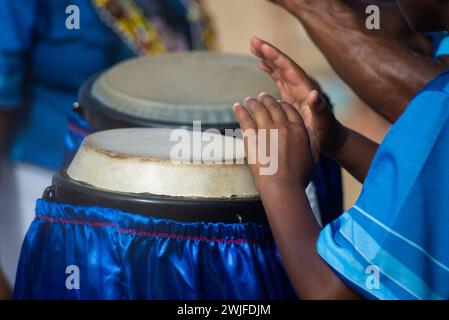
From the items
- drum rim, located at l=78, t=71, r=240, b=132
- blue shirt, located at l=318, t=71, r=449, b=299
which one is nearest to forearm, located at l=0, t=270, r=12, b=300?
drum rim, located at l=78, t=71, r=240, b=132

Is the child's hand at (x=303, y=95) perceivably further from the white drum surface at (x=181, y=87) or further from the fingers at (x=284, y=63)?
the white drum surface at (x=181, y=87)

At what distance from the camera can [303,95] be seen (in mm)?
1578

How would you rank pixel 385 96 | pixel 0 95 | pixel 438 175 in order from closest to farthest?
pixel 438 175 → pixel 385 96 → pixel 0 95

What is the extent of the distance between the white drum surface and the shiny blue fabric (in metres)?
0.40

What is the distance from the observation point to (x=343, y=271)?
1.19 metres

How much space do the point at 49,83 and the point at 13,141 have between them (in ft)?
0.78

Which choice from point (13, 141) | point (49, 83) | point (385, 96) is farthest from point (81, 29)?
point (385, 96)

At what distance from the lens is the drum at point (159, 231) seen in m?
1.39

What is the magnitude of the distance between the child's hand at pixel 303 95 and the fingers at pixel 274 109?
0.30ft

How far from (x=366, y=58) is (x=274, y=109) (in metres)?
0.48

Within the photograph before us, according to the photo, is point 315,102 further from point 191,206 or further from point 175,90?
point 175,90

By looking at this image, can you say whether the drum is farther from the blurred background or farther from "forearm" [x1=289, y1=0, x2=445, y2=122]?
the blurred background

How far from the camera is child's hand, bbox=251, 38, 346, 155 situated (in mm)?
1488
